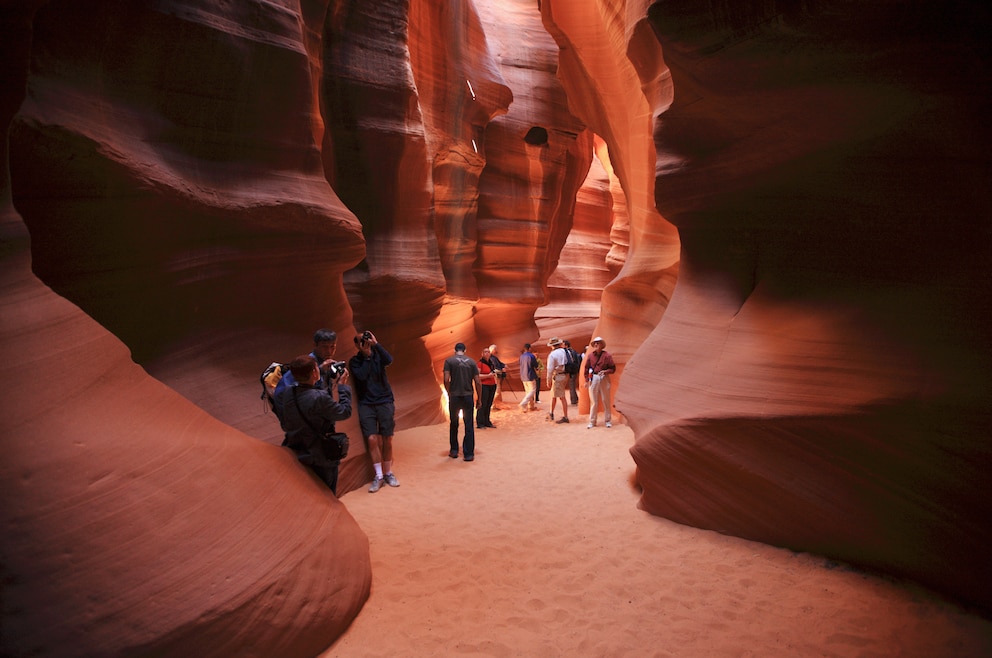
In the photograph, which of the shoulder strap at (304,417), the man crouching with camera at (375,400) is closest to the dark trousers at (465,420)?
the man crouching with camera at (375,400)

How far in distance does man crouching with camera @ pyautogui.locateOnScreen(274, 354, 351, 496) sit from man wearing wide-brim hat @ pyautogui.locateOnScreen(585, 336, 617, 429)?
5551mm

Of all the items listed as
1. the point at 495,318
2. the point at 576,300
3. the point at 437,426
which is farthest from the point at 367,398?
the point at 576,300

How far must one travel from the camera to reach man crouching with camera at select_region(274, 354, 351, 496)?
4.24 metres

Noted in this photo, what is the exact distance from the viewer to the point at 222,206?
19.2ft

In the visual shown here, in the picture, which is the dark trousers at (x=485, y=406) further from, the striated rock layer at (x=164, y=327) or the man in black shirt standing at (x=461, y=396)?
the striated rock layer at (x=164, y=327)

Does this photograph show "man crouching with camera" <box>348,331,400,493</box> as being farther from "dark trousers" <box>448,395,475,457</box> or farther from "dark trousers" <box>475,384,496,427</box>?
"dark trousers" <box>475,384,496,427</box>

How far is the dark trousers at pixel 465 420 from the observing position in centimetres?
798

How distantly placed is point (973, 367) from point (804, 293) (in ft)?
4.29

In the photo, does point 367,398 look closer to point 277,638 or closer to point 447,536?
point 447,536

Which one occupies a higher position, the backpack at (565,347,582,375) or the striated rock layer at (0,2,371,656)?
the striated rock layer at (0,2,371,656)

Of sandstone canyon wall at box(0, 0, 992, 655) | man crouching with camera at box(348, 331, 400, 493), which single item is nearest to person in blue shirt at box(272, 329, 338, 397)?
sandstone canyon wall at box(0, 0, 992, 655)

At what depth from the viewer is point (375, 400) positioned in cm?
687

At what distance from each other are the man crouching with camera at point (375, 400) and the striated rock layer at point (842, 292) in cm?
289

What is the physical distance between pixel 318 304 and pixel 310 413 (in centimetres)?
323
